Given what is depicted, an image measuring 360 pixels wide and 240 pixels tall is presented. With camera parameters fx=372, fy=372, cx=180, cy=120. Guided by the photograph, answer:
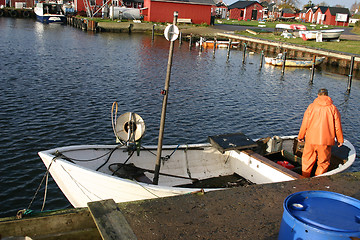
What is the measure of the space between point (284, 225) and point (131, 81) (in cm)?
2256

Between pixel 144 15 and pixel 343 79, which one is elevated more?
pixel 144 15

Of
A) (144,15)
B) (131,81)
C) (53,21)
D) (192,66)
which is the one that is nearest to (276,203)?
(131,81)

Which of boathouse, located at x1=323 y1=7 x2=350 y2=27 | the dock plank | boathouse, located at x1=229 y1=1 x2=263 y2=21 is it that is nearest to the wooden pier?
the dock plank

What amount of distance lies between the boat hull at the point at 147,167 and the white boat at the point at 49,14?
228ft

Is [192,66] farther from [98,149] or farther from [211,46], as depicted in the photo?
[98,149]

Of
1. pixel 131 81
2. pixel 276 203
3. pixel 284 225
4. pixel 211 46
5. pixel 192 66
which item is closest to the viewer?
pixel 284 225

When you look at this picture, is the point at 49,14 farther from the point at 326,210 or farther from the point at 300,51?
the point at 326,210

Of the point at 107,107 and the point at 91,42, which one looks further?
the point at 91,42

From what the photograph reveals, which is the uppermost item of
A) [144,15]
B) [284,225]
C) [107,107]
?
[144,15]

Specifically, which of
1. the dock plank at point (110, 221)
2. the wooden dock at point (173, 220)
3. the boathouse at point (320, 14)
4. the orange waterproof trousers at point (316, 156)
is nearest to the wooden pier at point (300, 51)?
the orange waterproof trousers at point (316, 156)

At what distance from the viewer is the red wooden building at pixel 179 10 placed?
68500 mm

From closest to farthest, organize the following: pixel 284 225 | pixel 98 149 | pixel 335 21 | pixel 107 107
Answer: pixel 284 225, pixel 98 149, pixel 107 107, pixel 335 21

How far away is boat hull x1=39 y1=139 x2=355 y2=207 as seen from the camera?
8.42 metres

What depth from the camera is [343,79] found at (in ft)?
107
